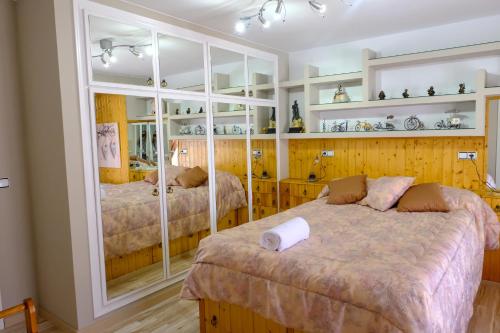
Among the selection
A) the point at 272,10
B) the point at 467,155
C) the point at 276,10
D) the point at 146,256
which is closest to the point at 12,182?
the point at 146,256

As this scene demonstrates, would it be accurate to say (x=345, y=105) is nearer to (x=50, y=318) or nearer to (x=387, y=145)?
(x=387, y=145)

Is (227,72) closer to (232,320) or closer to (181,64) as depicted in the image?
(181,64)

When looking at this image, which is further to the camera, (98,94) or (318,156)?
(318,156)

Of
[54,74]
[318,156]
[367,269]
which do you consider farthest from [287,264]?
[318,156]

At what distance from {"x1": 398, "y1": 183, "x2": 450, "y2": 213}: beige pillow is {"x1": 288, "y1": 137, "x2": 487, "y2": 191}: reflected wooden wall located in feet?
2.03

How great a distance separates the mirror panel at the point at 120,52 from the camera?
2695 mm

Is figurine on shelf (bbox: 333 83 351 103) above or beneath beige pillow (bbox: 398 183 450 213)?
above

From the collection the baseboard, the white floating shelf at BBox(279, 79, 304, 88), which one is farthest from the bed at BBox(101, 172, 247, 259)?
the white floating shelf at BBox(279, 79, 304, 88)

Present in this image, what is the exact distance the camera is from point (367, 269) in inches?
76.2

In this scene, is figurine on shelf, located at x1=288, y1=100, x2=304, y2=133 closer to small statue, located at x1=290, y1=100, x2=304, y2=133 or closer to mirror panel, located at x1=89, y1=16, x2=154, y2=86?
small statue, located at x1=290, y1=100, x2=304, y2=133

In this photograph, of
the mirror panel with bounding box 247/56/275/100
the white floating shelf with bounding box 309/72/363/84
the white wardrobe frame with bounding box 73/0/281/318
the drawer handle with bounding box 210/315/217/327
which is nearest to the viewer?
the drawer handle with bounding box 210/315/217/327

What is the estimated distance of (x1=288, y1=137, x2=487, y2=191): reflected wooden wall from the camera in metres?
3.72

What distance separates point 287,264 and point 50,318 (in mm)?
2061

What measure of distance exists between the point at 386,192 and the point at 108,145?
8.22 ft
